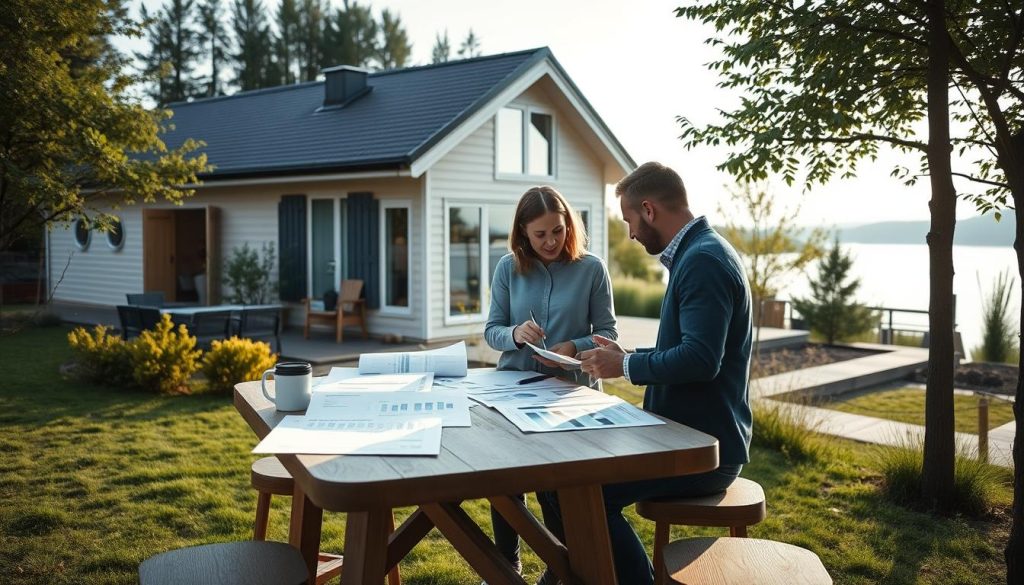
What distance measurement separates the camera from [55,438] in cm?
616

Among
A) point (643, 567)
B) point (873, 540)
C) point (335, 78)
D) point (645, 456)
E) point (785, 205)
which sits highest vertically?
point (335, 78)

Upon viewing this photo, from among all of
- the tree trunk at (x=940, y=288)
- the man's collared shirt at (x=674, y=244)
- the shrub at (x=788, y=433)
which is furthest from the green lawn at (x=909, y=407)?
the man's collared shirt at (x=674, y=244)

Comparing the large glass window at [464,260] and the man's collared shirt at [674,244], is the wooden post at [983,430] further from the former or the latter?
the large glass window at [464,260]

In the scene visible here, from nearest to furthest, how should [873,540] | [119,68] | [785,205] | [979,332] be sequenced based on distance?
[873,540]
[119,68]
[785,205]
[979,332]

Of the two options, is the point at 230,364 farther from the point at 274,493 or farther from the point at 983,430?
the point at 983,430


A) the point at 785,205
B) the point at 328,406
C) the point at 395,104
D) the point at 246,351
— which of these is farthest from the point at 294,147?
the point at 328,406

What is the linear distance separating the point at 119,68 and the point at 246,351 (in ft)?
9.51

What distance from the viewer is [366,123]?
13742mm

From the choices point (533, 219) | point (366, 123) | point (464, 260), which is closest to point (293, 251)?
point (366, 123)

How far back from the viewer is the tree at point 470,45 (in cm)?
4191

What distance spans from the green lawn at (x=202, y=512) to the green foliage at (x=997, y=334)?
704 cm

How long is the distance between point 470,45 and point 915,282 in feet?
98.2

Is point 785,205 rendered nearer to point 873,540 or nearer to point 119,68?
point 873,540

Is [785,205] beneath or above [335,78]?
beneath
